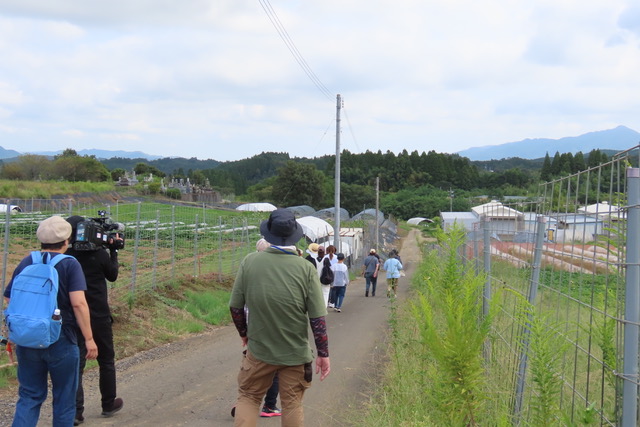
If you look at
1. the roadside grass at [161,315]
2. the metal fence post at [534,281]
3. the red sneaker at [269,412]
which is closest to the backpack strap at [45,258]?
the red sneaker at [269,412]

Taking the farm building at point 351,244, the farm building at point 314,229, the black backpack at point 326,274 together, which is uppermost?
the black backpack at point 326,274

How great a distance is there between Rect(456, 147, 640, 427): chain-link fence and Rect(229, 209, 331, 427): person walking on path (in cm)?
142

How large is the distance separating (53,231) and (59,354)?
91cm

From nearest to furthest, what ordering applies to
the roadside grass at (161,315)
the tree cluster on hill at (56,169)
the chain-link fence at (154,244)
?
the roadside grass at (161,315)
the chain-link fence at (154,244)
the tree cluster on hill at (56,169)

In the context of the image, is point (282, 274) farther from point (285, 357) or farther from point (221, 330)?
point (221, 330)

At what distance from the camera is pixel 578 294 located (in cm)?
381

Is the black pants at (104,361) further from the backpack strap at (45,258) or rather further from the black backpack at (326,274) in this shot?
the black backpack at (326,274)

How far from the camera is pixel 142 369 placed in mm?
8242

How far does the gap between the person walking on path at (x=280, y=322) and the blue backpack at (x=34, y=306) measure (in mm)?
1315

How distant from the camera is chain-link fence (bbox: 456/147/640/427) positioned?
111 inches

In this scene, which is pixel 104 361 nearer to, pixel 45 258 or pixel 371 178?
pixel 45 258

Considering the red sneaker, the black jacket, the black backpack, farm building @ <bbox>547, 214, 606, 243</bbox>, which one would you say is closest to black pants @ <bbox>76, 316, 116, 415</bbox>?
the black jacket

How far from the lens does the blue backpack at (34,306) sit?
4.37m

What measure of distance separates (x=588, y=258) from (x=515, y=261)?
2.39 meters
